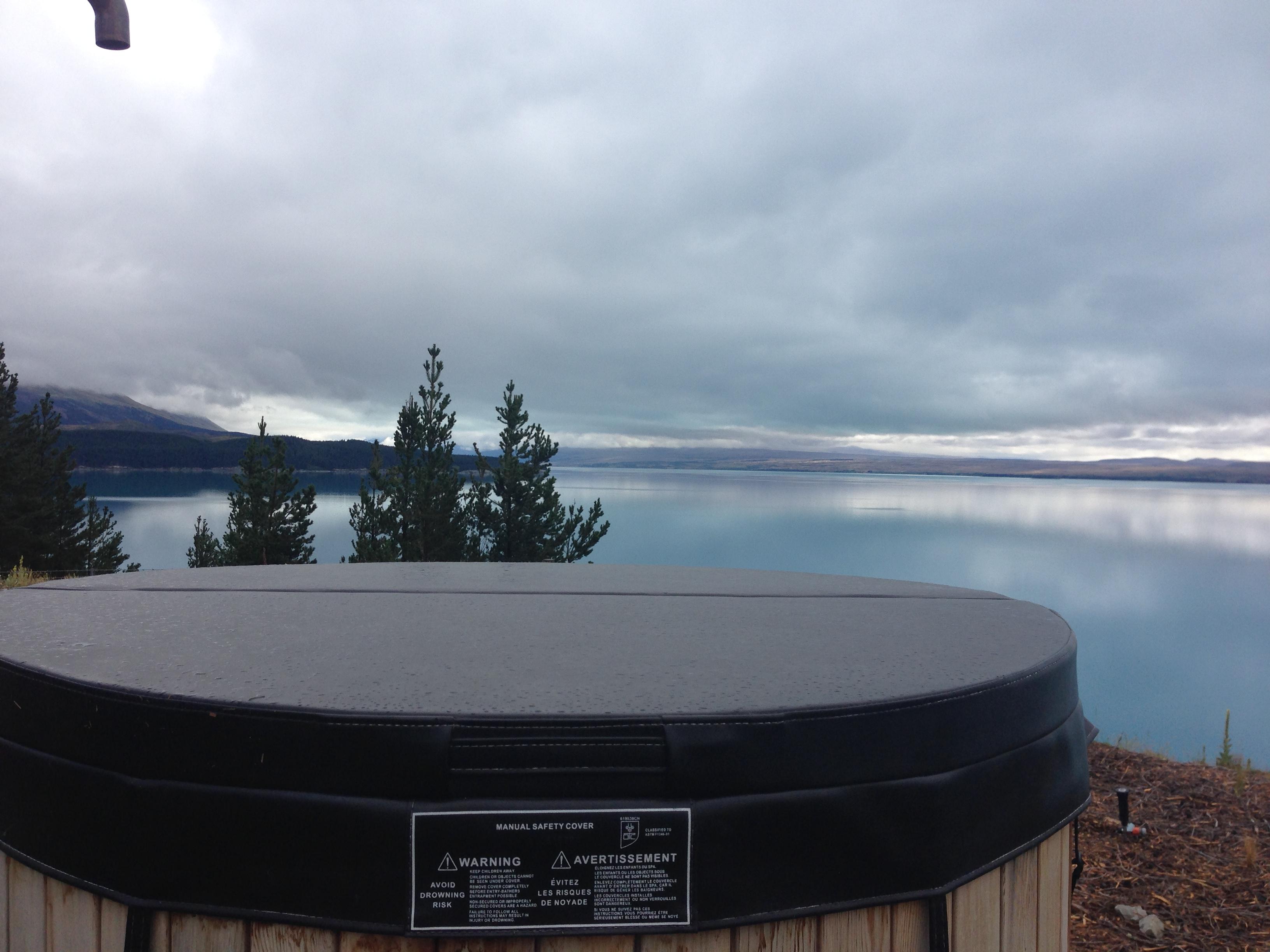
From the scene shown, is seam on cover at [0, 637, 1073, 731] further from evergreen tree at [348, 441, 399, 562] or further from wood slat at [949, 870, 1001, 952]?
evergreen tree at [348, 441, 399, 562]

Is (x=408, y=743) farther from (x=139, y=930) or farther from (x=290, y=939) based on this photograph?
(x=139, y=930)

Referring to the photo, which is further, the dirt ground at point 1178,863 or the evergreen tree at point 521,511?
the evergreen tree at point 521,511

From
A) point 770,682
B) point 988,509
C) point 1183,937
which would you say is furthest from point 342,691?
point 988,509

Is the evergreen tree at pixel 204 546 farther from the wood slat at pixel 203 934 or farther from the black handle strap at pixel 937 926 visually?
the black handle strap at pixel 937 926

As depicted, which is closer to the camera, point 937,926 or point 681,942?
point 681,942

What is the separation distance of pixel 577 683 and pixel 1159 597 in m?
87.7

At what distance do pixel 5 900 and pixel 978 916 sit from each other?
5.47 feet

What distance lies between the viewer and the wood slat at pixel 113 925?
3.47 ft

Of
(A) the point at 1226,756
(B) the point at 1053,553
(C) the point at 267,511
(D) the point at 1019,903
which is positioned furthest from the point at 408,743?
(B) the point at 1053,553

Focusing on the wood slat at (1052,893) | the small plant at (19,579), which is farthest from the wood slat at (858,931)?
the small plant at (19,579)

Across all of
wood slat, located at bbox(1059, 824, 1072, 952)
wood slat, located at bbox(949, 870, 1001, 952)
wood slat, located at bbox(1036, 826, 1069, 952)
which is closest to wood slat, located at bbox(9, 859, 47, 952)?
wood slat, located at bbox(949, 870, 1001, 952)

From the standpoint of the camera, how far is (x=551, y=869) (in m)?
0.98

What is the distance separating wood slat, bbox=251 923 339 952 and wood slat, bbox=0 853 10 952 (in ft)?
1.80

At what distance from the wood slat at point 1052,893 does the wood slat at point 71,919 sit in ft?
5.31
